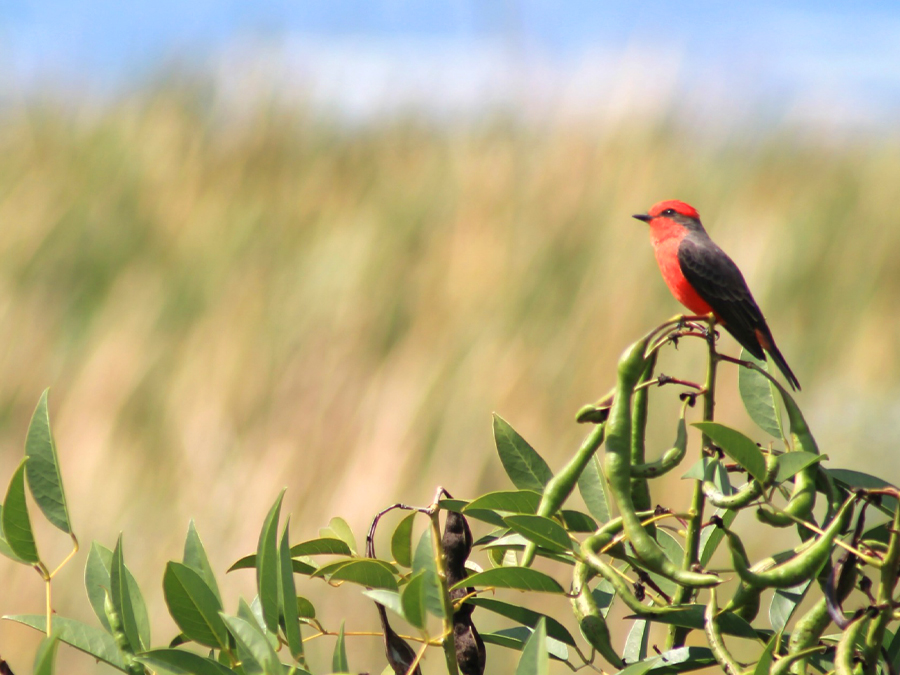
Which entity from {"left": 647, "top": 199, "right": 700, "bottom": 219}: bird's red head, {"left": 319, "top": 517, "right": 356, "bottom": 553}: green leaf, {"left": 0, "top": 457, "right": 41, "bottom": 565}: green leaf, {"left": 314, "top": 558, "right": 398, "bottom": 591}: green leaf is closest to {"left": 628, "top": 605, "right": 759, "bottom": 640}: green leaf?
{"left": 314, "top": 558, "right": 398, "bottom": 591}: green leaf

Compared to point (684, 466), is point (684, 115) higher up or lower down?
higher up

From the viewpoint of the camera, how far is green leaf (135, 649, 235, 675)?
28.0 inches

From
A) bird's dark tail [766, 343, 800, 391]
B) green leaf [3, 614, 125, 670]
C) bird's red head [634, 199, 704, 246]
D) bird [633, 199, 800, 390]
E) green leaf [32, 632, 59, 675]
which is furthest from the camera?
bird's red head [634, 199, 704, 246]

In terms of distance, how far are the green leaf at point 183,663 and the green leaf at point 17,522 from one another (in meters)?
0.18

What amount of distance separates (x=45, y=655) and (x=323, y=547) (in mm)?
349

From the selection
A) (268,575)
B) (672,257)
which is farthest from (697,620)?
(672,257)

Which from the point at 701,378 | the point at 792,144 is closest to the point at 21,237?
the point at 701,378

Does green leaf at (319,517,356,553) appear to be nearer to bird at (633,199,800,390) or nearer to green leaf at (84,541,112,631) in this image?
green leaf at (84,541,112,631)

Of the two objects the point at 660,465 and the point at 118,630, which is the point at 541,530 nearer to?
the point at 660,465

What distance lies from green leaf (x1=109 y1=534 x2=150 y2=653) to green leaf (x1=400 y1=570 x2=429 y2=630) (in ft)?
0.76

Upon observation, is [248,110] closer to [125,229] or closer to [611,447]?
[125,229]

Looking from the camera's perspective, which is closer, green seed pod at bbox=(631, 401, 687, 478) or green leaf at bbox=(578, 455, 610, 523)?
green seed pod at bbox=(631, 401, 687, 478)

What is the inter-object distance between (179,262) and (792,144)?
13.3 feet

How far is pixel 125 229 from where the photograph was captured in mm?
5930
